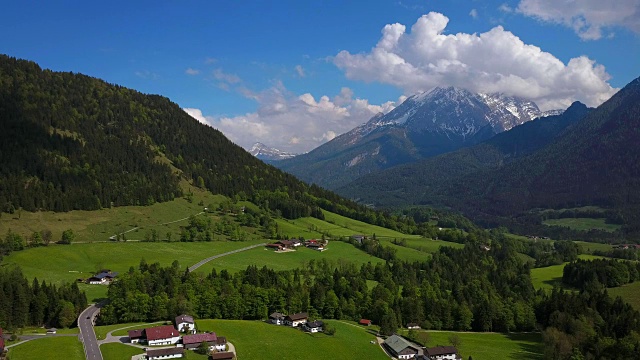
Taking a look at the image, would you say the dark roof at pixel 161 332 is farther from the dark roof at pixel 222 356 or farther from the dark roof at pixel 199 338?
the dark roof at pixel 222 356

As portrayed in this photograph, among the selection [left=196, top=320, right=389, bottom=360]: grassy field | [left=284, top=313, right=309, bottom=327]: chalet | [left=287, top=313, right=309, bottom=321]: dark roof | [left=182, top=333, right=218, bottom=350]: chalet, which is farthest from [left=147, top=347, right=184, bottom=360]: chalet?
[left=287, top=313, right=309, bottom=321]: dark roof

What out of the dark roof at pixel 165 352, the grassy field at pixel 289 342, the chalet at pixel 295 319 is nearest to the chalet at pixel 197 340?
the dark roof at pixel 165 352

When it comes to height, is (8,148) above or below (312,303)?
above

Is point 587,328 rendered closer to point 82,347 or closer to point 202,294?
point 202,294

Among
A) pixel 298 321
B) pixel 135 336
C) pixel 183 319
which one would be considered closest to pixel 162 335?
pixel 135 336

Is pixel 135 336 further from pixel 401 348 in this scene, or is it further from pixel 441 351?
pixel 441 351

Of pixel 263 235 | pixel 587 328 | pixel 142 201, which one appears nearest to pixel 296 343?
pixel 587 328
